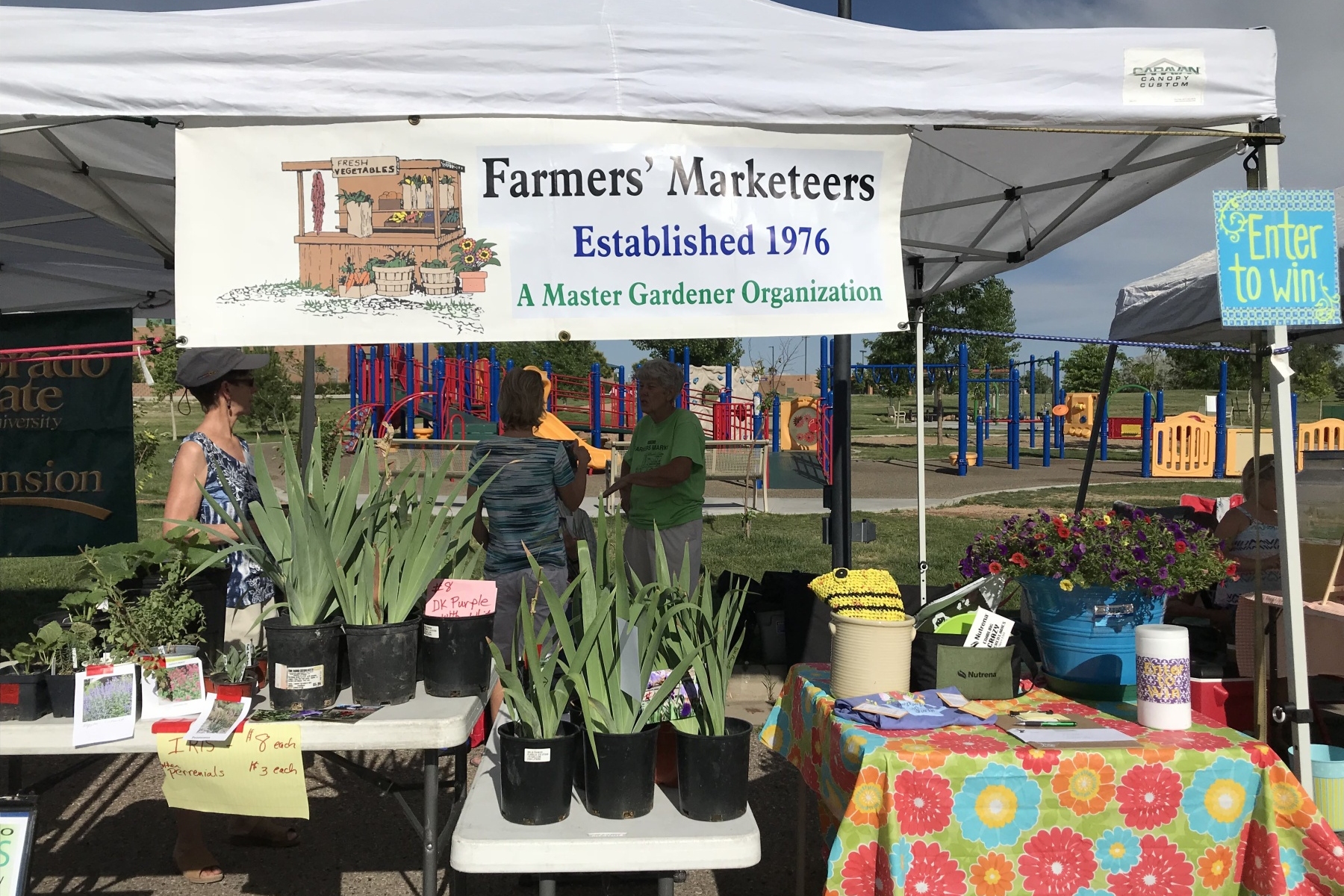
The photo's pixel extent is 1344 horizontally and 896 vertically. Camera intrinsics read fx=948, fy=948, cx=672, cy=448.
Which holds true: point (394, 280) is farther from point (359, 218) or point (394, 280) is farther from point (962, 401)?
point (962, 401)

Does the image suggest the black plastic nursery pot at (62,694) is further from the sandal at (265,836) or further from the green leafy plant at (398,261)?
the sandal at (265,836)

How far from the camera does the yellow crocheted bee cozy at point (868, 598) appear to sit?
216 cm

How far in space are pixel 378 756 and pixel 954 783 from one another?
2760mm

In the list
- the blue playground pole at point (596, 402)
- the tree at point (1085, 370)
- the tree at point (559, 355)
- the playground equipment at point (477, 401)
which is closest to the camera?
the blue playground pole at point (596, 402)

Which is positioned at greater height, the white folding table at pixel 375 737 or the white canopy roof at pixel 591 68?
the white canopy roof at pixel 591 68

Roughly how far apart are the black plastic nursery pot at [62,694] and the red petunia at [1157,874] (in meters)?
2.14

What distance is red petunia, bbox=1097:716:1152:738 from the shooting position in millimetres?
2031

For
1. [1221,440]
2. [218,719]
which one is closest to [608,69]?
[218,719]

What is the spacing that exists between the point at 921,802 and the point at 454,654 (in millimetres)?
1010

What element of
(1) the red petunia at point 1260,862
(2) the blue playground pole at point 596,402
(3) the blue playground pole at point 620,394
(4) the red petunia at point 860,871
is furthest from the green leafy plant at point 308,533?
(3) the blue playground pole at point 620,394

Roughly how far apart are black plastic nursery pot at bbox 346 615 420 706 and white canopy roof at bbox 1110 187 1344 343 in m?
4.45

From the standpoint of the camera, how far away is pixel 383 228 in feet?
7.40

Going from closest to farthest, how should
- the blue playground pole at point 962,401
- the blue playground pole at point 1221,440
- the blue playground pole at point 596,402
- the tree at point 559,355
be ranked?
the blue playground pole at point 596,402 < the blue playground pole at point 962,401 < the blue playground pole at point 1221,440 < the tree at point 559,355

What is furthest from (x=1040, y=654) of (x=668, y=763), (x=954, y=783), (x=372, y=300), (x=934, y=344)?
(x=934, y=344)
